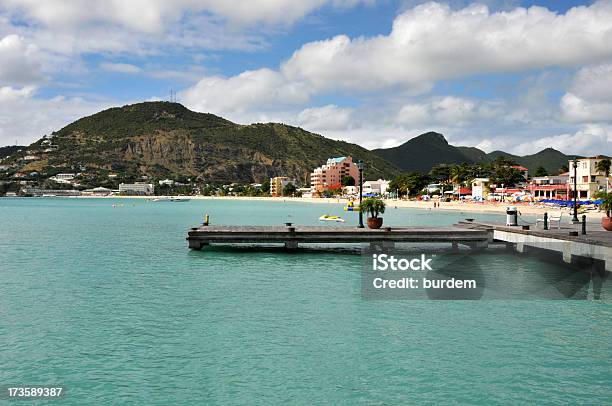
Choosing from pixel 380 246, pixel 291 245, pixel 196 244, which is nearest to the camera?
pixel 291 245

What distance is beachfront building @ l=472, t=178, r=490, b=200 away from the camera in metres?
168

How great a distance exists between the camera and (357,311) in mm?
20547

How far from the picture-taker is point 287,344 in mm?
16250

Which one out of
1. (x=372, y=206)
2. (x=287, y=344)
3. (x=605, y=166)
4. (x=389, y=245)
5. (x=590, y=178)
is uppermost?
(x=605, y=166)

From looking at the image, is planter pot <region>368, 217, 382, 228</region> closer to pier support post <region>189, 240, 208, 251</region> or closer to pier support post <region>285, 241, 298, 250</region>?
pier support post <region>285, 241, 298, 250</region>

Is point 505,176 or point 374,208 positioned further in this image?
point 505,176

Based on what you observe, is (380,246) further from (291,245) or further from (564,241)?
(564,241)

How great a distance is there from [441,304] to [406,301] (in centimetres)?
138

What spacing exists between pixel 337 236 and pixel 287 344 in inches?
821

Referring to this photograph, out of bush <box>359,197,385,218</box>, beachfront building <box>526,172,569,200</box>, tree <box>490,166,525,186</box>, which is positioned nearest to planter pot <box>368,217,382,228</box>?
bush <box>359,197,385,218</box>

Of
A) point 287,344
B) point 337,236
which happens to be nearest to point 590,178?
point 337,236

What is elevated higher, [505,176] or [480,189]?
[505,176]

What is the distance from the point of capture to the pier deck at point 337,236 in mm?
36969

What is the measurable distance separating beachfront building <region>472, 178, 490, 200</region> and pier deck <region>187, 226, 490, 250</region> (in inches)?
5269
